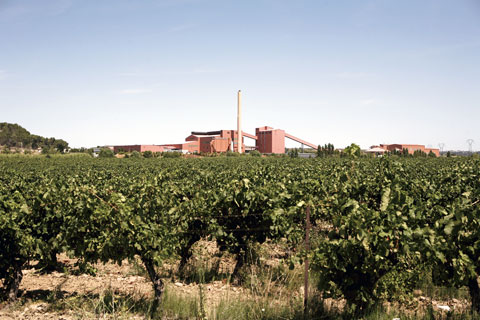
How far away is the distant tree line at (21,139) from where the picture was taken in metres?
137

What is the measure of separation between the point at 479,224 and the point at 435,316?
1460mm

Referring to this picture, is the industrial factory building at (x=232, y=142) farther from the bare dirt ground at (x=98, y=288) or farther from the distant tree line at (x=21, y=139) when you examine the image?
the bare dirt ground at (x=98, y=288)

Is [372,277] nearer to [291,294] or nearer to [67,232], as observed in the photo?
[291,294]

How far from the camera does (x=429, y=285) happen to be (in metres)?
5.92

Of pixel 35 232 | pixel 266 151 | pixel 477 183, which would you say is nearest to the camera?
pixel 35 232

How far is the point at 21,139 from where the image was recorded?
140 metres

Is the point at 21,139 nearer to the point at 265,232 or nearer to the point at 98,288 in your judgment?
the point at 98,288

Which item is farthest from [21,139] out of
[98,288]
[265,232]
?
[265,232]

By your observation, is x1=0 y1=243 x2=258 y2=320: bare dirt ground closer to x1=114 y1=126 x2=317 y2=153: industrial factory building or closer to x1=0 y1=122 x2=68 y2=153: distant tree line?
x1=114 y1=126 x2=317 y2=153: industrial factory building

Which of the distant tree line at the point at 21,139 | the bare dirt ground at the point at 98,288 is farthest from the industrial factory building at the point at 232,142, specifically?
the bare dirt ground at the point at 98,288

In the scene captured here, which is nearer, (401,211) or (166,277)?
(401,211)

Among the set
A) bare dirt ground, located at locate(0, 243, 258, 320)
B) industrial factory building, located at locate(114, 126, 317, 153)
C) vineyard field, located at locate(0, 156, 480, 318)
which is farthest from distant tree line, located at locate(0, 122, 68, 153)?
vineyard field, located at locate(0, 156, 480, 318)

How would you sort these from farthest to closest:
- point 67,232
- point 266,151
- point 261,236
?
point 266,151, point 261,236, point 67,232

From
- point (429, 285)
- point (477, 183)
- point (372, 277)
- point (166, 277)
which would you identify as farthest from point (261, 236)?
point (477, 183)
